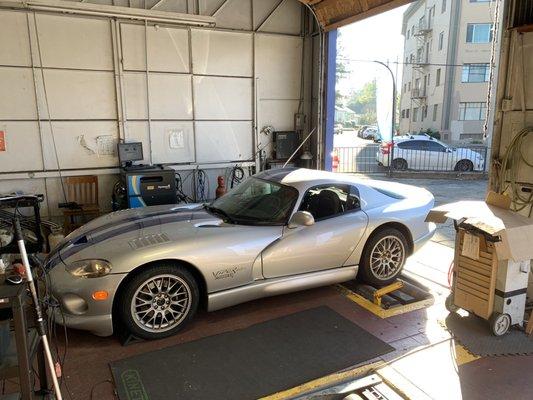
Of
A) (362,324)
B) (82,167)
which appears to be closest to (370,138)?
(82,167)

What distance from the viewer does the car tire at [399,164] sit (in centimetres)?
1530

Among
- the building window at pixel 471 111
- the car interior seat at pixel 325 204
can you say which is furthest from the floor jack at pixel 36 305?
the building window at pixel 471 111

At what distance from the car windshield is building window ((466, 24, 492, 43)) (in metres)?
27.8

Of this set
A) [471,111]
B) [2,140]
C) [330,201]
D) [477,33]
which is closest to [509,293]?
[330,201]

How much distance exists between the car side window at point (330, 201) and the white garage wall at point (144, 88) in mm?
4414

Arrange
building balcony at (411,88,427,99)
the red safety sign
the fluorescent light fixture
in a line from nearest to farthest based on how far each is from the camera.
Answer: the fluorescent light fixture
the red safety sign
building balcony at (411,88,427,99)

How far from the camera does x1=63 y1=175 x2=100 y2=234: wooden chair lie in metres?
6.92

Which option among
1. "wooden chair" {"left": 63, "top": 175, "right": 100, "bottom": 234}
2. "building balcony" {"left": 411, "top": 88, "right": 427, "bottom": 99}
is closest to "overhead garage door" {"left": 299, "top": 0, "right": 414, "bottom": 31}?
"wooden chair" {"left": 63, "top": 175, "right": 100, "bottom": 234}

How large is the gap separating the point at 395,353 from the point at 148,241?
219 centimetres

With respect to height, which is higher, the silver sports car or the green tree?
the green tree

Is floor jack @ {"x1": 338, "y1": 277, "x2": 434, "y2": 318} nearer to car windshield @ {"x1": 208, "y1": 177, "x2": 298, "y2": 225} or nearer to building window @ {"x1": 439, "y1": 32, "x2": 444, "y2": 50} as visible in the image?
car windshield @ {"x1": 208, "y1": 177, "x2": 298, "y2": 225}

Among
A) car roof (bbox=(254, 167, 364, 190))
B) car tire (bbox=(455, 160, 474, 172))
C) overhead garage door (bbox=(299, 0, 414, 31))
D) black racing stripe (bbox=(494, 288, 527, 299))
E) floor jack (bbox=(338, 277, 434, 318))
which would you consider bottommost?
floor jack (bbox=(338, 277, 434, 318))

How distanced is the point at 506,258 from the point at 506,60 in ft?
6.93

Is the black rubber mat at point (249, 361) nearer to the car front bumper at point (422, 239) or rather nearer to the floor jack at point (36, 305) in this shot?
the floor jack at point (36, 305)
